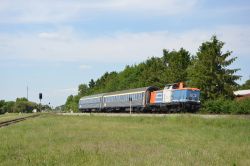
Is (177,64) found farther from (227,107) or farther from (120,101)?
(227,107)

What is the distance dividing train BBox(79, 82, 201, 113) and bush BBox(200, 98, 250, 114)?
1090 mm

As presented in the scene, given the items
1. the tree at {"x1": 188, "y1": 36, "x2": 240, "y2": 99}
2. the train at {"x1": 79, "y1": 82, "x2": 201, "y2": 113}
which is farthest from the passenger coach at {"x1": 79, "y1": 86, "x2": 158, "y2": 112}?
the tree at {"x1": 188, "y1": 36, "x2": 240, "y2": 99}

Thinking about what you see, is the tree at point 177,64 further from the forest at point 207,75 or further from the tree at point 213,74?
the tree at point 213,74

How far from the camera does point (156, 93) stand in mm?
51250

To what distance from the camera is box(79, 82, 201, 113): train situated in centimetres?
4550

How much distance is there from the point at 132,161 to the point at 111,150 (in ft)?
9.03

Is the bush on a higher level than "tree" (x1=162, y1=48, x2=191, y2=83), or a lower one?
lower

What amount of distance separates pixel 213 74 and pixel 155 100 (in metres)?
8.76

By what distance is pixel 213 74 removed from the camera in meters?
55.7

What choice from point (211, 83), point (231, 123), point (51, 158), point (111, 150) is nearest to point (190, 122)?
point (231, 123)

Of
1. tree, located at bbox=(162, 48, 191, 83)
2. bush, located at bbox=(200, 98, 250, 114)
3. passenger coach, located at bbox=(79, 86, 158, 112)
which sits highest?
tree, located at bbox=(162, 48, 191, 83)

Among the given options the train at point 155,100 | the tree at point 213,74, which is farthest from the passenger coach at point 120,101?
the tree at point 213,74

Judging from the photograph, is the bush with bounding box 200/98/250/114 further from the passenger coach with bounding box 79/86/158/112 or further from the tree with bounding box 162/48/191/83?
the tree with bounding box 162/48/191/83

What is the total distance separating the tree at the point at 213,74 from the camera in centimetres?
5525
